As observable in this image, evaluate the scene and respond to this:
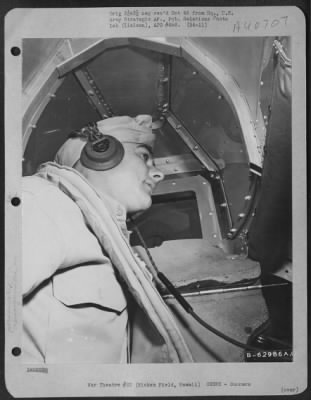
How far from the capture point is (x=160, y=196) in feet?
3.00

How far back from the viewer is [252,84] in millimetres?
913

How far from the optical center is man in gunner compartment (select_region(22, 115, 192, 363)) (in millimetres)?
870

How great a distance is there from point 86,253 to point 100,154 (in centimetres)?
18

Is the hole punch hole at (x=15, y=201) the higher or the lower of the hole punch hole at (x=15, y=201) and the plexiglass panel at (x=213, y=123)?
Answer: the lower

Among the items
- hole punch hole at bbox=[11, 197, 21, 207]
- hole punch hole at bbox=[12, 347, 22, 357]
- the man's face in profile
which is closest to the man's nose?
the man's face in profile

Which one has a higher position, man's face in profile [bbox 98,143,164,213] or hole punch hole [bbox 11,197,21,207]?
man's face in profile [bbox 98,143,164,213]

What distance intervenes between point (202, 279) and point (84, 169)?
283 mm

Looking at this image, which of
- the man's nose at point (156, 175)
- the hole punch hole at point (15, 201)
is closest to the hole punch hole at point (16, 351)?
the hole punch hole at point (15, 201)

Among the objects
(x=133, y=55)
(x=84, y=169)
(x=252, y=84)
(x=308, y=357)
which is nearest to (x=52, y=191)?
(x=84, y=169)

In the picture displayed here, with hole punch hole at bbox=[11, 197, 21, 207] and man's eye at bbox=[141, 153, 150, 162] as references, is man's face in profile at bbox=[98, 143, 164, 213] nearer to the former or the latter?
man's eye at bbox=[141, 153, 150, 162]

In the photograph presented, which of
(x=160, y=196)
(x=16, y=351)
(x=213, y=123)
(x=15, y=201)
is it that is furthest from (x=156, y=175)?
(x=16, y=351)

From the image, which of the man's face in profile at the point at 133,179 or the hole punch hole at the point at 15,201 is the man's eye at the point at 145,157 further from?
the hole punch hole at the point at 15,201

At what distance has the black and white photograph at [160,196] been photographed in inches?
34.9

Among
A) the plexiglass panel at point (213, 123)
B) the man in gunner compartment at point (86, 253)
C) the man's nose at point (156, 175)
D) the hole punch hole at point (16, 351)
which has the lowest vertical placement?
the hole punch hole at point (16, 351)
